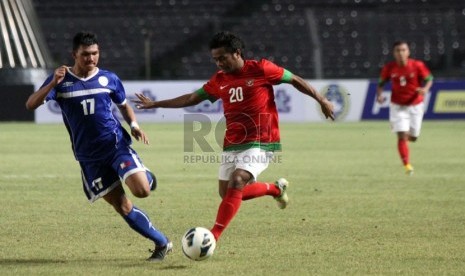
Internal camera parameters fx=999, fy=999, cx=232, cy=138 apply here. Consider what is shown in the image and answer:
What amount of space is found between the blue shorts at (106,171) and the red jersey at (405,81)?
9.94 m

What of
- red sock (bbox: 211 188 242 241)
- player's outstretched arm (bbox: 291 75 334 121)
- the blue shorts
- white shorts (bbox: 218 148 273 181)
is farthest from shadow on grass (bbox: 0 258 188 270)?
player's outstretched arm (bbox: 291 75 334 121)

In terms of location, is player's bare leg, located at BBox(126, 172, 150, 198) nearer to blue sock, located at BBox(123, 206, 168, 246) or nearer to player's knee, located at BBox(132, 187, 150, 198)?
player's knee, located at BBox(132, 187, 150, 198)

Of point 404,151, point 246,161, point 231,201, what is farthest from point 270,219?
point 404,151

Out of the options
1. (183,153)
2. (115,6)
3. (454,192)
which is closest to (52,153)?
(183,153)

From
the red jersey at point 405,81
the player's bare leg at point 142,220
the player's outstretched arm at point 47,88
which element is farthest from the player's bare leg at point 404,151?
the player's outstretched arm at point 47,88

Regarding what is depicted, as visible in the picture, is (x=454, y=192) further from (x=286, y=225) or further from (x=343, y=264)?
(x=343, y=264)

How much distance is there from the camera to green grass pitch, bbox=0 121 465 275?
7.59m

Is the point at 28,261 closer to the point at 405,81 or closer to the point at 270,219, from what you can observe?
the point at 270,219

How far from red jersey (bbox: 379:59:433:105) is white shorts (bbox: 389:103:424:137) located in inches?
3.5

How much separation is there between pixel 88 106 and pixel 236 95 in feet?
4.08

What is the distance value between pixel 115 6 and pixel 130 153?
103 ft

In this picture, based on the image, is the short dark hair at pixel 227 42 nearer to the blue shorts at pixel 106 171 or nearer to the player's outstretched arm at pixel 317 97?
the player's outstretched arm at pixel 317 97

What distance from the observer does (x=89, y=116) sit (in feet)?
26.1

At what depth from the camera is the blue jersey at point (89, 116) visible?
793 centimetres
